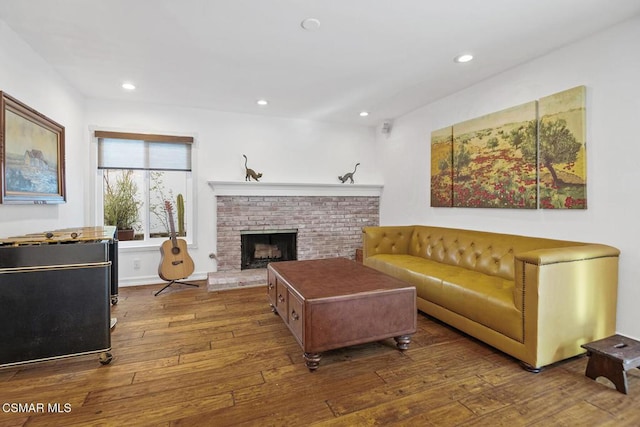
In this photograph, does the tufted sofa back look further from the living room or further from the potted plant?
the potted plant

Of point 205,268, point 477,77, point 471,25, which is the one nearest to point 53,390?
point 205,268

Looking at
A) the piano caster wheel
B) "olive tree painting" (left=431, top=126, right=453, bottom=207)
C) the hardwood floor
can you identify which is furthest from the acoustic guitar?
"olive tree painting" (left=431, top=126, right=453, bottom=207)

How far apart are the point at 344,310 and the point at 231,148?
3.22 m

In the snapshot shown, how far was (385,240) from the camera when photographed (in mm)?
3936

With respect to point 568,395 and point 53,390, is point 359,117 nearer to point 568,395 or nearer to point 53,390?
point 568,395

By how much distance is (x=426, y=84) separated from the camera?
133 inches

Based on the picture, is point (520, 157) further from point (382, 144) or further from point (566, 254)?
point (382, 144)

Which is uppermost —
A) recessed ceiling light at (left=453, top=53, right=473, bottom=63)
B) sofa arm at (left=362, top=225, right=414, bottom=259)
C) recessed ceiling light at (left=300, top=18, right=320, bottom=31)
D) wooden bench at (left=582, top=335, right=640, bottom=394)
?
recessed ceiling light at (left=453, top=53, right=473, bottom=63)

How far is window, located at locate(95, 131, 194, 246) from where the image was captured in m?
3.95

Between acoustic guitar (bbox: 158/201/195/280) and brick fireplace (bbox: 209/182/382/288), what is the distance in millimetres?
366

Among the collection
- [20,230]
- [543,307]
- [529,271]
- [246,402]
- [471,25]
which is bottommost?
[246,402]

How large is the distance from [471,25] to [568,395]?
2521 millimetres

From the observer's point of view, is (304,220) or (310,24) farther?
(304,220)

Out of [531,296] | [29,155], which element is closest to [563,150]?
[531,296]
